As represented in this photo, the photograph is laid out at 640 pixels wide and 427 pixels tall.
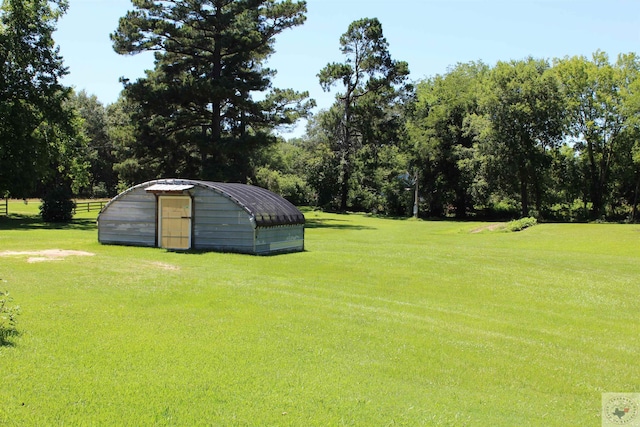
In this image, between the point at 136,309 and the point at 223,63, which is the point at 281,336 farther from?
the point at 223,63

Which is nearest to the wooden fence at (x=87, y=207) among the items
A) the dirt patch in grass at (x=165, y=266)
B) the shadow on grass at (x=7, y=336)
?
the dirt patch in grass at (x=165, y=266)

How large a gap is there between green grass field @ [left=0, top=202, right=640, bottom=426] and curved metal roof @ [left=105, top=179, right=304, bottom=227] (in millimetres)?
3062

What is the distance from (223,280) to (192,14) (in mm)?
32415

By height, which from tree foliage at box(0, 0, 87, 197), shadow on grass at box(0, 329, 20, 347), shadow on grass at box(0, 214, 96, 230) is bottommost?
shadow on grass at box(0, 329, 20, 347)

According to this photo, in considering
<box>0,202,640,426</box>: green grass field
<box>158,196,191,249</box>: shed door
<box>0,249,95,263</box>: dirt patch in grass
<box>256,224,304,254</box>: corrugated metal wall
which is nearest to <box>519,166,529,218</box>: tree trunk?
<box>256,224,304,254</box>: corrugated metal wall

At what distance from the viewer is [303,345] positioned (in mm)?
7852

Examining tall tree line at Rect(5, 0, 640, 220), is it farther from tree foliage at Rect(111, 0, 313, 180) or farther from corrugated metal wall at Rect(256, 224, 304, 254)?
corrugated metal wall at Rect(256, 224, 304, 254)

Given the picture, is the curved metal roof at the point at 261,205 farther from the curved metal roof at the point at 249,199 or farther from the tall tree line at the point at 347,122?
the tall tree line at the point at 347,122

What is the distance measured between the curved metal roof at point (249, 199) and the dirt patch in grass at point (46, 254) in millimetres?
3806

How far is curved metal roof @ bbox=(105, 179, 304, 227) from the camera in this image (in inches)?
762

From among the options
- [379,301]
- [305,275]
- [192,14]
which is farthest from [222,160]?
[379,301]

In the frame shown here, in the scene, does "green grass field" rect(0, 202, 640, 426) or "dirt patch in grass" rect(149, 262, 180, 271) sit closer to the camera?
"green grass field" rect(0, 202, 640, 426)

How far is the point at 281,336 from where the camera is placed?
27.1 ft

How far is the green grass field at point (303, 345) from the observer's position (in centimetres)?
548
